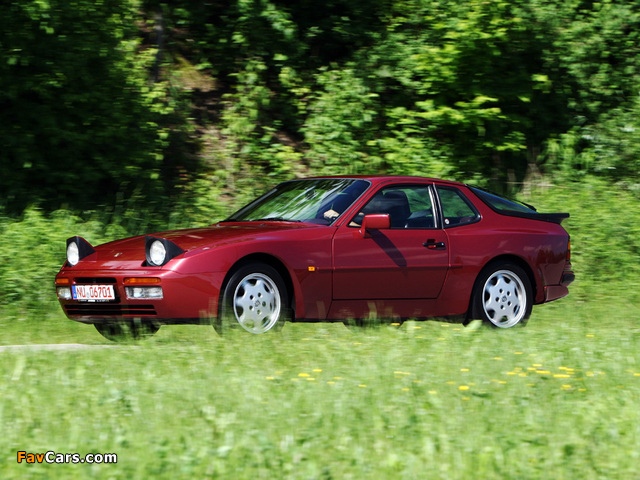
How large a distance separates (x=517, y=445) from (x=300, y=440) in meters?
1.01

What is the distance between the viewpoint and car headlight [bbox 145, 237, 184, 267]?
7379 millimetres

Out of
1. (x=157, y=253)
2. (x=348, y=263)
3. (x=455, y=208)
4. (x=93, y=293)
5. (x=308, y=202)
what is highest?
(x=308, y=202)

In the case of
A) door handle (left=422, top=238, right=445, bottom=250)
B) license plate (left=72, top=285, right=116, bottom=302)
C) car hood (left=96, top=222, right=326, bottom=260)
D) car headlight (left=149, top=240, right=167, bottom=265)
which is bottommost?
license plate (left=72, top=285, right=116, bottom=302)

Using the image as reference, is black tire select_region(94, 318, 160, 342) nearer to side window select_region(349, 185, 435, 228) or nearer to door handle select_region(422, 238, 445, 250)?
side window select_region(349, 185, 435, 228)

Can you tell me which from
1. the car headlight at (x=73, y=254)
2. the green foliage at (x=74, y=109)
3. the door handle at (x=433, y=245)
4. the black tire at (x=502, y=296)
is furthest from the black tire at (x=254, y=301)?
the green foliage at (x=74, y=109)

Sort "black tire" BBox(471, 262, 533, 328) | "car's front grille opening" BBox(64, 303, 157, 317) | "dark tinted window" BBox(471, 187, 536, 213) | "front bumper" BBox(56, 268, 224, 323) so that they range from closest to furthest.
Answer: "front bumper" BBox(56, 268, 224, 323) < "car's front grille opening" BBox(64, 303, 157, 317) < "black tire" BBox(471, 262, 533, 328) < "dark tinted window" BBox(471, 187, 536, 213)

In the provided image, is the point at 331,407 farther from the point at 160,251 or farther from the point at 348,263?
the point at 348,263

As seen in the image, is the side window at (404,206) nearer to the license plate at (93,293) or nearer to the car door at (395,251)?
the car door at (395,251)

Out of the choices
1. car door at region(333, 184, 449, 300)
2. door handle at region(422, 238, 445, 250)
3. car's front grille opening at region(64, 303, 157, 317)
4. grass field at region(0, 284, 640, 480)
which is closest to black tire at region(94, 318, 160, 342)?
car's front grille opening at region(64, 303, 157, 317)

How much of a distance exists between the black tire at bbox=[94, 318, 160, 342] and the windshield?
141 centimetres

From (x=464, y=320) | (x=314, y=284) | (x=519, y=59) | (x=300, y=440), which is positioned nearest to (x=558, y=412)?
(x=300, y=440)

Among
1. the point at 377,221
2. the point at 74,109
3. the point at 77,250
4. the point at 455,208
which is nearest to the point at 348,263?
the point at 377,221

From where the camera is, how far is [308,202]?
8680mm

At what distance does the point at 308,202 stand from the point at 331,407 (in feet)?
12.6
